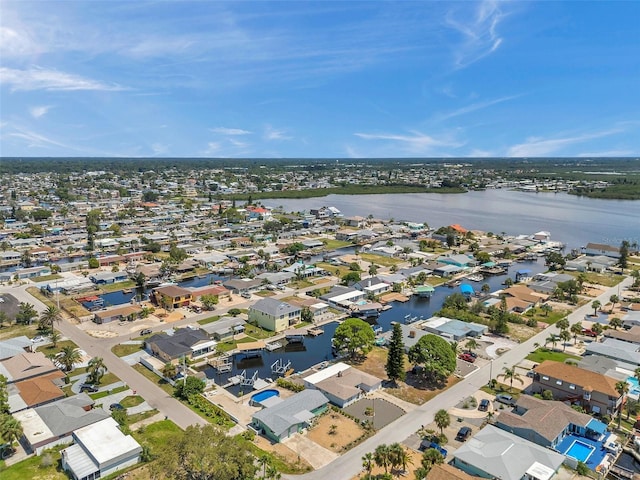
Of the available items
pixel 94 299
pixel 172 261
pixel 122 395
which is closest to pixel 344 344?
pixel 122 395

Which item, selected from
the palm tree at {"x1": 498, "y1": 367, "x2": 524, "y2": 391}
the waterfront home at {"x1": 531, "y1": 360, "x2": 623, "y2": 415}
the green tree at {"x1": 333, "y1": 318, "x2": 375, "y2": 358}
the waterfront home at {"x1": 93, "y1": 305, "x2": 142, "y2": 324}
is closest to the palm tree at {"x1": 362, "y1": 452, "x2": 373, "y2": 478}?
the green tree at {"x1": 333, "y1": 318, "x2": 375, "y2": 358}

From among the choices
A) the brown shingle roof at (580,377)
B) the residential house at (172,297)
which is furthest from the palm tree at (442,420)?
the residential house at (172,297)

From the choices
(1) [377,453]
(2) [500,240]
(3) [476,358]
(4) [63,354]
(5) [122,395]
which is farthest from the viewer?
(2) [500,240]

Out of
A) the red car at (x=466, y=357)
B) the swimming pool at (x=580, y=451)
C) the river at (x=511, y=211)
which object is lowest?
the swimming pool at (x=580, y=451)

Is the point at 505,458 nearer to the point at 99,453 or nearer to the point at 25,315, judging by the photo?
the point at 99,453

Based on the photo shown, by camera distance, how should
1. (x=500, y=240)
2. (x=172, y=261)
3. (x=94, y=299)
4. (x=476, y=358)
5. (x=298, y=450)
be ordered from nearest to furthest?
(x=298, y=450)
(x=476, y=358)
(x=94, y=299)
(x=172, y=261)
(x=500, y=240)

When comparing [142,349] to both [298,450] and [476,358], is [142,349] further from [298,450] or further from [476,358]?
[476,358]

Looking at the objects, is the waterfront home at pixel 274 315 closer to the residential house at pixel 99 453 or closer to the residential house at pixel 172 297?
the residential house at pixel 172 297

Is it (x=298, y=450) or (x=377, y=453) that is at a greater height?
(x=377, y=453)
